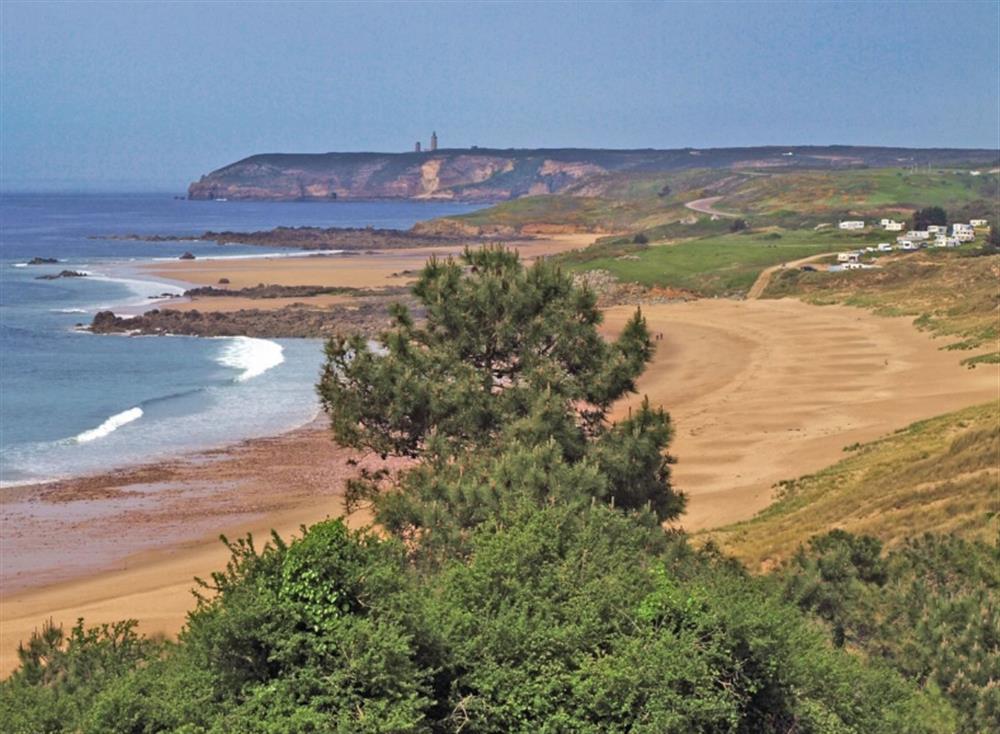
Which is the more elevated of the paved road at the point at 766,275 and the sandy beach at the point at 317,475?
the paved road at the point at 766,275

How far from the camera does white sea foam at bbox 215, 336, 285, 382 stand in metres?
49.0

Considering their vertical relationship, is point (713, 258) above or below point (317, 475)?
above

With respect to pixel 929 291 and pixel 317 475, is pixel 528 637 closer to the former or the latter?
pixel 317 475

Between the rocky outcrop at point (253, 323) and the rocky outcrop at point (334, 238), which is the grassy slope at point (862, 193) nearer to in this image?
the rocky outcrop at point (334, 238)

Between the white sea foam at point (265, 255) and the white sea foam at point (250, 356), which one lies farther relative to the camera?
the white sea foam at point (265, 255)

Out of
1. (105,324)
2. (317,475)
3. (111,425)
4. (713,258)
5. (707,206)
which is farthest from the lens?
(707,206)

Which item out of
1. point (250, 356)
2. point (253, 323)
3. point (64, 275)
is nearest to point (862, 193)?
point (64, 275)

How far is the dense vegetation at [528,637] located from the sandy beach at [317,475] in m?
7.75

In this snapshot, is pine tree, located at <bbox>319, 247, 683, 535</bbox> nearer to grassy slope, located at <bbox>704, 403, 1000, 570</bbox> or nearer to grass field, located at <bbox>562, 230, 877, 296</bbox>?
grassy slope, located at <bbox>704, 403, 1000, 570</bbox>

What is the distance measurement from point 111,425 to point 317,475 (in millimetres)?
9581

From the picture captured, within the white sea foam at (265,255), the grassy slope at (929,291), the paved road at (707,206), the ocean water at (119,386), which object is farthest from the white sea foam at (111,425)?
the paved road at (707,206)

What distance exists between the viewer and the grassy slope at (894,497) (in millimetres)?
19141

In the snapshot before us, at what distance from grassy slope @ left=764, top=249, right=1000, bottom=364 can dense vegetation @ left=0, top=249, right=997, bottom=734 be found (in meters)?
35.4

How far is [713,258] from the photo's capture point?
86812 millimetres
